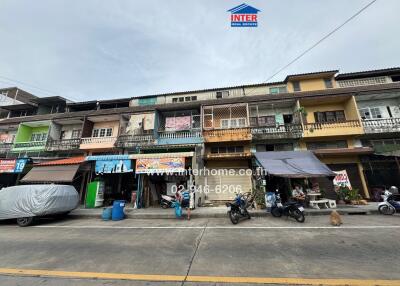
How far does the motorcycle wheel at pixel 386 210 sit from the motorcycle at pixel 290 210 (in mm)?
4792

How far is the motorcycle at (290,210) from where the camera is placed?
8008mm

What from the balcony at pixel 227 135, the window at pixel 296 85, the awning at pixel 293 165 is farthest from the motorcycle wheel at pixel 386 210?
the window at pixel 296 85

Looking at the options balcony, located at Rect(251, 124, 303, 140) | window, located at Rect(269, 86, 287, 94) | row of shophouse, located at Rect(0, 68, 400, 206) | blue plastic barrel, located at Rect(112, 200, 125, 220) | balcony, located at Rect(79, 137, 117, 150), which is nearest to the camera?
blue plastic barrel, located at Rect(112, 200, 125, 220)

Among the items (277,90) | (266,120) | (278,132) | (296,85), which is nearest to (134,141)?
(266,120)

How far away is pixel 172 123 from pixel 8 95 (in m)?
26.2

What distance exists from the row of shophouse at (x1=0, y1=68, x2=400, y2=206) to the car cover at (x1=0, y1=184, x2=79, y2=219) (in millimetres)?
3337

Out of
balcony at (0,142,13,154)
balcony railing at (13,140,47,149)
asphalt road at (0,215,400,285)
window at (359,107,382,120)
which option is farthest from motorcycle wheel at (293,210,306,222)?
balcony at (0,142,13,154)

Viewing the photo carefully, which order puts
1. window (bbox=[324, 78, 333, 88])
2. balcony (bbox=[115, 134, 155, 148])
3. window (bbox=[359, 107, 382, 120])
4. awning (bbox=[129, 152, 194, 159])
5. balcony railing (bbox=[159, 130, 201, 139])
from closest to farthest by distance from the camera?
1. awning (bbox=[129, 152, 194, 159])
2. window (bbox=[359, 107, 382, 120])
3. balcony railing (bbox=[159, 130, 201, 139])
4. balcony (bbox=[115, 134, 155, 148])
5. window (bbox=[324, 78, 333, 88])

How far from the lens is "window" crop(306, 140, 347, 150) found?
1434cm

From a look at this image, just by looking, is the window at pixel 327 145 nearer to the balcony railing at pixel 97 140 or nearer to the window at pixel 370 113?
the window at pixel 370 113

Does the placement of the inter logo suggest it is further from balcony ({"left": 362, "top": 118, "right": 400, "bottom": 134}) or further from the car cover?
balcony ({"left": 362, "top": 118, "right": 400, "bottom": 134})

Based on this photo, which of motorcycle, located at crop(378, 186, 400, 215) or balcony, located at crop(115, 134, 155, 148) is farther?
balcony, located at crop(115, 134, 155, 148)

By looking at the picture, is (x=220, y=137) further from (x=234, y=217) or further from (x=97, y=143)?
(x=97, y=143)

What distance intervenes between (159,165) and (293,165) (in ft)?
27.8
